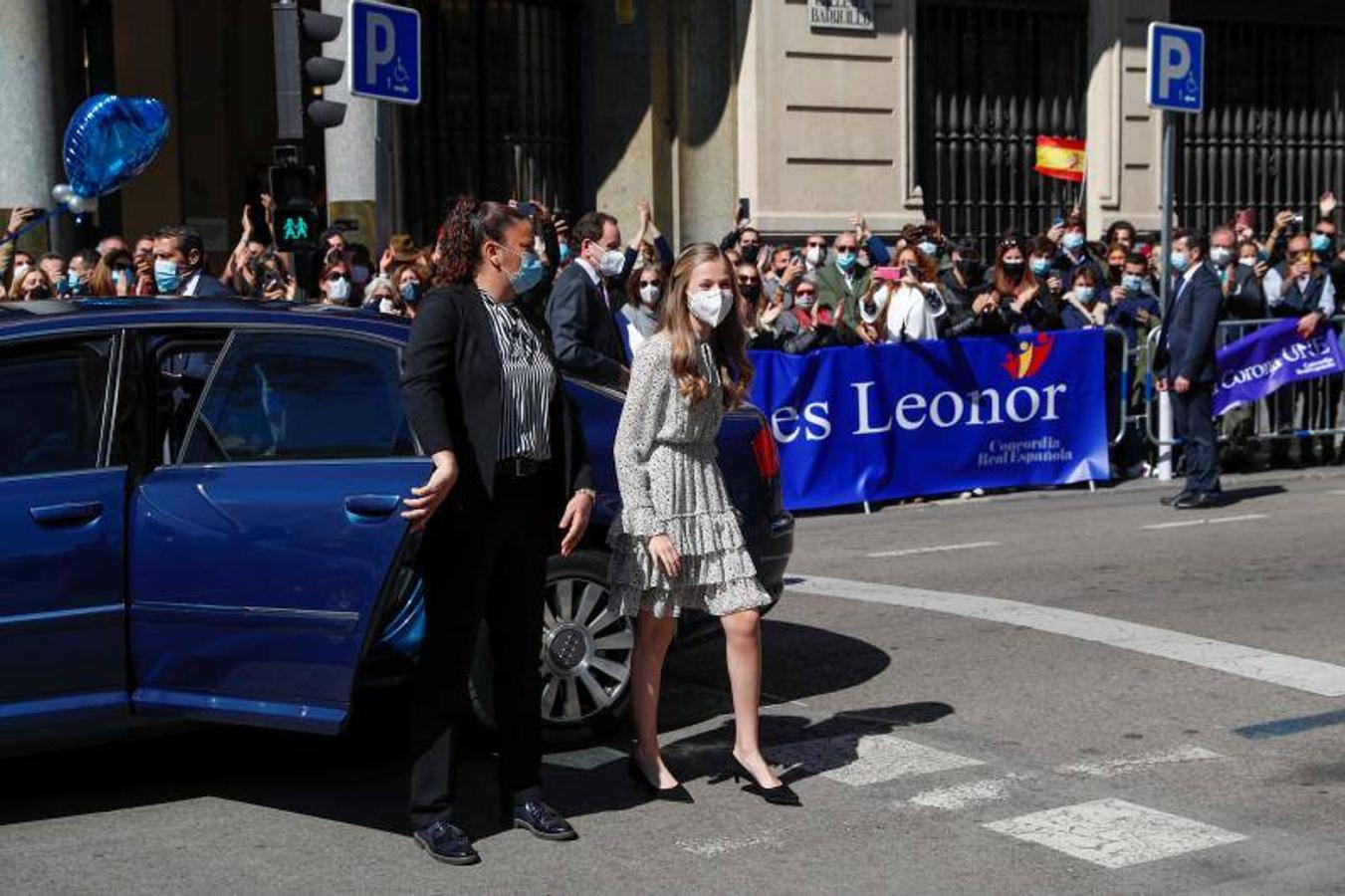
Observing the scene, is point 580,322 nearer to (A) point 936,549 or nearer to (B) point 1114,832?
(A) point 936,549

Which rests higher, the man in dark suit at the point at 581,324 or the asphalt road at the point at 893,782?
the man in dark suit at the point at 581,324

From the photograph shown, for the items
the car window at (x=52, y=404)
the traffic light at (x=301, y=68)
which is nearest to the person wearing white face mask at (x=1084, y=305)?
the traffic light at (x=301, y=68)

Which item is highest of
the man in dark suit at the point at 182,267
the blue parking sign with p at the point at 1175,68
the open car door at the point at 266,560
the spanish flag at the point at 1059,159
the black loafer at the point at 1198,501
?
the blue parking sign with p at the point at 1175,68

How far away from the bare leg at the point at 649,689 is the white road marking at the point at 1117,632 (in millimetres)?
2863

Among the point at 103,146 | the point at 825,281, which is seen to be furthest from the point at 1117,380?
the point at 103,146

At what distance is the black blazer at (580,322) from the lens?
10.5 meters

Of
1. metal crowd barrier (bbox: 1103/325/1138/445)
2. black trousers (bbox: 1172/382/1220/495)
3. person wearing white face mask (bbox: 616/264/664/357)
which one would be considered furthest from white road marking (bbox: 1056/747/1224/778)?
metal crowd barrier (bbox: 1103/325/1138/445)

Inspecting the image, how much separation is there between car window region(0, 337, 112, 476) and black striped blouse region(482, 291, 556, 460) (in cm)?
133

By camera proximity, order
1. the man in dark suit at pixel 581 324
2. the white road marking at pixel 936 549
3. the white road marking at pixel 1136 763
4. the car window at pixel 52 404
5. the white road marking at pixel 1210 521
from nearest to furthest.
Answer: the car window at pixel 52 404 → the white road marking at pixel 1136 763 → the man in dark suit at pixel 581 324 → the white road marking at pixel 936 549 → the white road marking at pixel 1210 521

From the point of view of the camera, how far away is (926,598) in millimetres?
10211

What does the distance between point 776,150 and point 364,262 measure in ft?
21.7

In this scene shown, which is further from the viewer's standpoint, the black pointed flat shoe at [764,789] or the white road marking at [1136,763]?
the white road marking at [1136,763]

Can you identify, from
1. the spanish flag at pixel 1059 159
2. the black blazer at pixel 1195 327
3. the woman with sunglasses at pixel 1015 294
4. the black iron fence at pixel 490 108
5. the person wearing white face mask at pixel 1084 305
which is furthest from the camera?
→ the spanish flag at pixel 1059 159

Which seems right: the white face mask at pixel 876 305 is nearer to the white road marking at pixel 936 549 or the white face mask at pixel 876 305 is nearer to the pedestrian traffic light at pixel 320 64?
the white road marking at pixel 936 549
